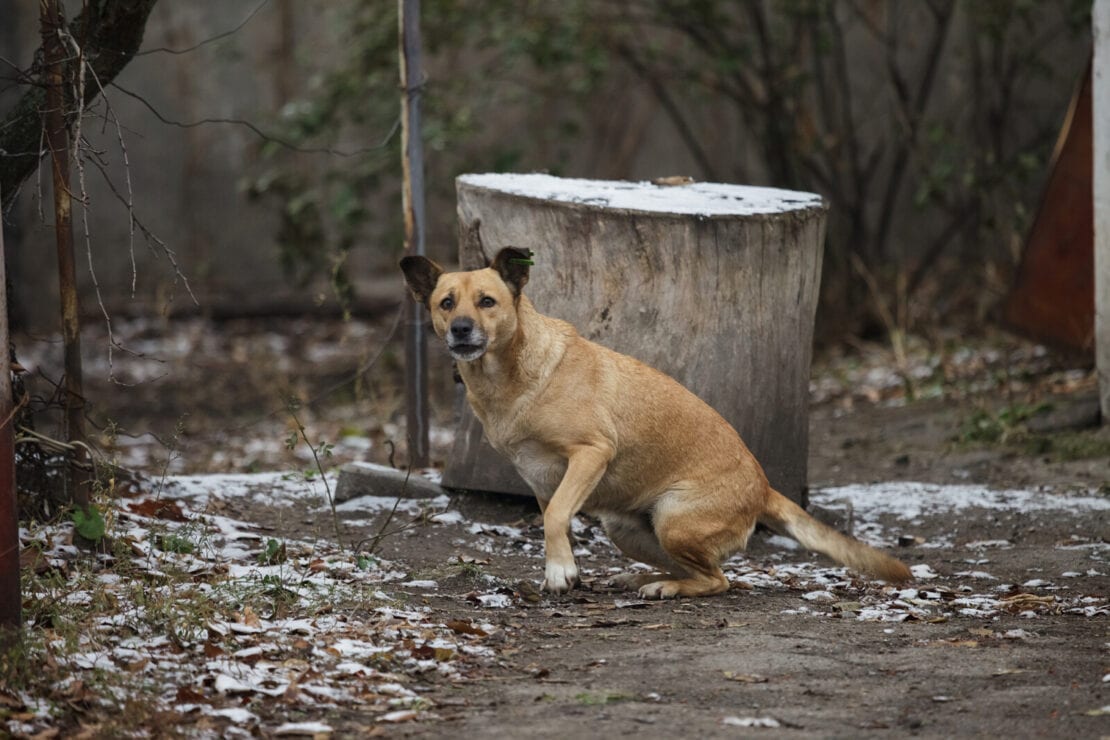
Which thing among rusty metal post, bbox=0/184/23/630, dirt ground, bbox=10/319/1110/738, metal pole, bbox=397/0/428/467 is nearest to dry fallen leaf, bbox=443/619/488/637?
dirt ground, bbox=10/319/1110/738

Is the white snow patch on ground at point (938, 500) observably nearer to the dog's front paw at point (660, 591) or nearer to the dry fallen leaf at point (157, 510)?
the dog's front paw at point (660, 591)

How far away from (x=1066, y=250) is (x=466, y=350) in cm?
608

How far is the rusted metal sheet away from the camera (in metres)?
9.41

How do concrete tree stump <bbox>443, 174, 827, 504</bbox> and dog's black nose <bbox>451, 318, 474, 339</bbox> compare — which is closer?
dog's black nose <bbox>451, 318, 474, 339</bbox>

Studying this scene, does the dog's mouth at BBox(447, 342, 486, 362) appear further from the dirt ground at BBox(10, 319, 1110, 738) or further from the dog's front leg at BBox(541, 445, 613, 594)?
the dirt ground at BBox(10, 319, 1110, 738)

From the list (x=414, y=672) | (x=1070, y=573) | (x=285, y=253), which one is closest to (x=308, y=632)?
(x=414, y=672)

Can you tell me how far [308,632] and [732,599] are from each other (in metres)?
1.94

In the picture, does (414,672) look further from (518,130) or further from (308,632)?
(518,130)

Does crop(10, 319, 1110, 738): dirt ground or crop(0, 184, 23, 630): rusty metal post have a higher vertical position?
crop(0, 184, 23, 630): rusty metal post

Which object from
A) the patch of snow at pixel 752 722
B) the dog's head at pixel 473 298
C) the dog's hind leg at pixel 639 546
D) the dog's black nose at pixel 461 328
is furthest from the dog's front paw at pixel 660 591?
the patch of snow at pixel 752 722

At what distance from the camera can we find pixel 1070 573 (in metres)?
5.86

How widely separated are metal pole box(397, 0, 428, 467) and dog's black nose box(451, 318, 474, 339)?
7.53 ft

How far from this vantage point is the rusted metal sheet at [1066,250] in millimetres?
9414

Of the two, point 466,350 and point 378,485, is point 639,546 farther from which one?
point 378,485
